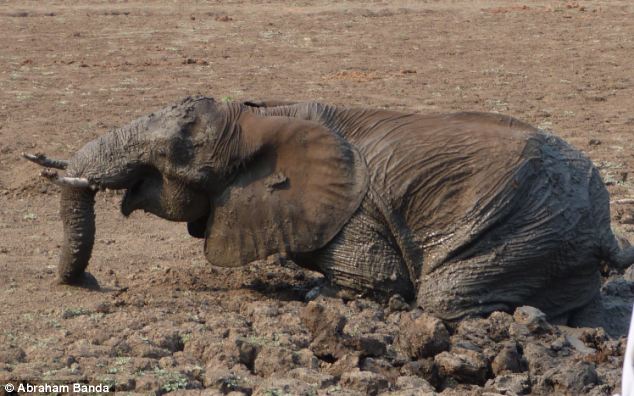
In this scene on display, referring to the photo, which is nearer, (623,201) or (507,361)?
(507,361)

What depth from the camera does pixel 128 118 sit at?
43.6ft

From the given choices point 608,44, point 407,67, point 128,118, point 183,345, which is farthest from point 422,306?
point 608,44

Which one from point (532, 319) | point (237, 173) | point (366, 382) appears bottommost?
point (366, 382)

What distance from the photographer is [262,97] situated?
14844 mm

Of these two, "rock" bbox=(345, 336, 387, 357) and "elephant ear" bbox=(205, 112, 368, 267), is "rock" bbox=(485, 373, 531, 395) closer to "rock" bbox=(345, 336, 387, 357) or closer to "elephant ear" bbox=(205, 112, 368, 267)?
"rock" bbox=(345, 336, 387, 357)

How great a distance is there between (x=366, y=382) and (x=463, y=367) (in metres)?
0.52

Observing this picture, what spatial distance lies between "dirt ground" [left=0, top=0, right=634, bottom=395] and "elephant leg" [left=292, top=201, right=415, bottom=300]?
0.44 feet

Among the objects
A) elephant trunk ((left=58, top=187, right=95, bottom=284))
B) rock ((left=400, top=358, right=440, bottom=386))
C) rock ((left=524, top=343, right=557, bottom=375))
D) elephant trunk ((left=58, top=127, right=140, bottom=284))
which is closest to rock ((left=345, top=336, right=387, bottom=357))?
rock ((left=400, top=358, right=440, bottom=386))

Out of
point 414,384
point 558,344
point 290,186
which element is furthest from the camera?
point 290,186

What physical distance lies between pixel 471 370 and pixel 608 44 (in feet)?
44.8

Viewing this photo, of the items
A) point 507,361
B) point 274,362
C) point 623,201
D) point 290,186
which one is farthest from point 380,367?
point 623,201

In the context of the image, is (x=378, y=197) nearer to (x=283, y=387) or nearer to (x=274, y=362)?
(x=274, y=362)

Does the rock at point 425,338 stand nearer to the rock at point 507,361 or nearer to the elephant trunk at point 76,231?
the rock at point 507,361

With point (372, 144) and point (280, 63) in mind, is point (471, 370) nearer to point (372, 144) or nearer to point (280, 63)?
point (372, 144)
